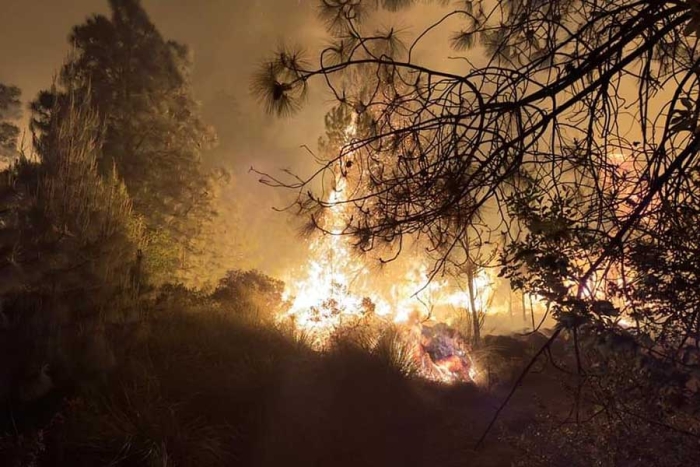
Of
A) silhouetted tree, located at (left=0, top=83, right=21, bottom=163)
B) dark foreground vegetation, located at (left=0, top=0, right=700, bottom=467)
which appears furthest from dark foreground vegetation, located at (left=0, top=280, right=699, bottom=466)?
silhouetted tree, located at (left=0, top=83, right=21, bottom=163)

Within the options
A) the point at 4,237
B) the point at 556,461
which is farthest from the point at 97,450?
the point at 556,461

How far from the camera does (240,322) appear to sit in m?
10.1

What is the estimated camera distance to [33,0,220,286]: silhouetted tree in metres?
15.3

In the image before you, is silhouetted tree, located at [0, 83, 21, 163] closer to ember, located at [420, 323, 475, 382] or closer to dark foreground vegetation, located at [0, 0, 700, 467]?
dark foreground vegetation, located at [0, 0, 700, 467]

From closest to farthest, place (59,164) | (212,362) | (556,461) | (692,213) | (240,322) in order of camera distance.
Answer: (692,213) < (556,461) < (59,164) < (212,362) < (240,322)

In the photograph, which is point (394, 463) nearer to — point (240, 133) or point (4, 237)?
point (4, 237)

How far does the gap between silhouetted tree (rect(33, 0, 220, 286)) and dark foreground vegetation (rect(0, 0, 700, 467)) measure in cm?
578

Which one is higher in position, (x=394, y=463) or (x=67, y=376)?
(x=67, y=376)

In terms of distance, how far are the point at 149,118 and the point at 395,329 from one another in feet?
40.7

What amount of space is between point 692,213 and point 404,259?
83.4 feet

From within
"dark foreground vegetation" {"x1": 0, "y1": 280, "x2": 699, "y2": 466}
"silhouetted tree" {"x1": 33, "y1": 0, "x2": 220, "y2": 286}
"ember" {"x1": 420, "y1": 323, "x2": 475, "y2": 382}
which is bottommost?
"dark foreground vegetation" {"x1": 0, "y1": 280, "x2": 699, "y2": 466}

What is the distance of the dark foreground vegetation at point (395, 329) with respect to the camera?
8.29 feet

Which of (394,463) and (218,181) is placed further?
(218,181)

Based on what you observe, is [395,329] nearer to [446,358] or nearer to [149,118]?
[446,358]
